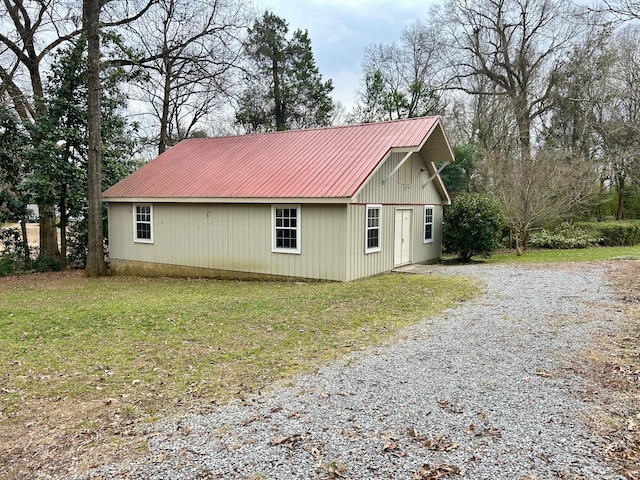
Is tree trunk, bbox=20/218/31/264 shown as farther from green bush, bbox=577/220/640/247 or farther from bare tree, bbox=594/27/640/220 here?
green bush, bbox=577/220/640/247

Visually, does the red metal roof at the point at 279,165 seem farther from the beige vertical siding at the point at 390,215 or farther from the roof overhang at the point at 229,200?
the beige vertical siding at the point at 390,215

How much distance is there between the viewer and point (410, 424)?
3.87 meters

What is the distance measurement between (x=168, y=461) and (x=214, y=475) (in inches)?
17.2

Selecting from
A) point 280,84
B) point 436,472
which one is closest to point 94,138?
point 436,472

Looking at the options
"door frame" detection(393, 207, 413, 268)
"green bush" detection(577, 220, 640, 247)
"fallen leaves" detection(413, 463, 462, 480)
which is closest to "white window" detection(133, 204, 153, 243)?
"door frame" detection(393, 207, 413, 268)

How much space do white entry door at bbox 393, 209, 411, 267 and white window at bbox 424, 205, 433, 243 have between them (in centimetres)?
130

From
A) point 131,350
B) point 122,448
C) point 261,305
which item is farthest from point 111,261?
point 122,448

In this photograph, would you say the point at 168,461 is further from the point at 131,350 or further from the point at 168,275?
the point at 168,275

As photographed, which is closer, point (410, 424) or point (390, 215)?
point (410, 424)

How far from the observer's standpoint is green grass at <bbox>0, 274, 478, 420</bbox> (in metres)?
4.86

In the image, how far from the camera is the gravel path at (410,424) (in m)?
3.24

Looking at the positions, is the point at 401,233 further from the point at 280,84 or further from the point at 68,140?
the point at 280,84

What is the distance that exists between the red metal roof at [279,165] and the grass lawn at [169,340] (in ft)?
8.96

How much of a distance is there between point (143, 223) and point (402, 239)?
8.71 m
